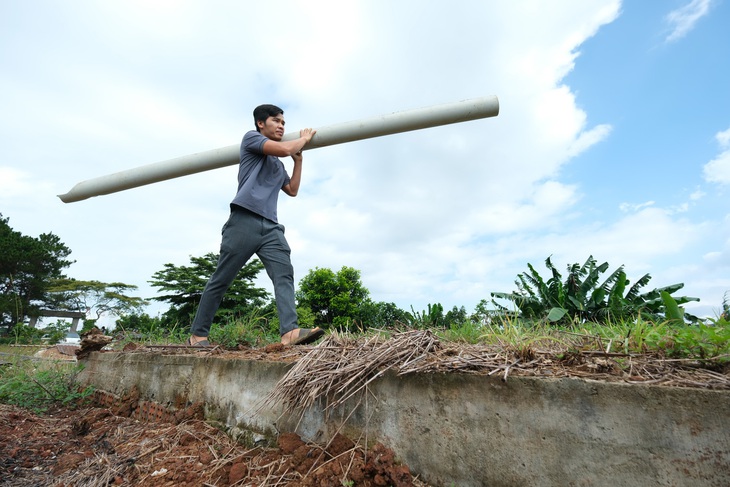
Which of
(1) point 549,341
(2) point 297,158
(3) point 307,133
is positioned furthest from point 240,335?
(1) point 549,341

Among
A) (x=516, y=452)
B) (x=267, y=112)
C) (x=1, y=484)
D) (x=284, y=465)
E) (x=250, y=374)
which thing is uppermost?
(x=267, y=112)

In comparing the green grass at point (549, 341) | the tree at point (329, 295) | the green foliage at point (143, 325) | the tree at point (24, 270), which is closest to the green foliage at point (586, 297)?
the green grass at point (549, 341)

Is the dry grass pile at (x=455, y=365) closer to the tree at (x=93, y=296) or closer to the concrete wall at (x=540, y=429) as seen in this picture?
the concrete wall at (x=540, y=429)

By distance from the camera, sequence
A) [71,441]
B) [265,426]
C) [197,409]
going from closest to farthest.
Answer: [265,426] → [197,409] → [71,441]

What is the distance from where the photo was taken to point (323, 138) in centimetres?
368

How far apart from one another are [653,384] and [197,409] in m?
2.65

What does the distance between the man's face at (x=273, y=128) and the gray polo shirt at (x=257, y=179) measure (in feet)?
0.49

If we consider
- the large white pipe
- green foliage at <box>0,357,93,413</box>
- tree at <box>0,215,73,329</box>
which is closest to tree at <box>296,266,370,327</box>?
green foliage at <box>0,357,93,413</box>

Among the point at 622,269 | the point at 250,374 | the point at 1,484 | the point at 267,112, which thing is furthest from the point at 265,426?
the point at 622,269

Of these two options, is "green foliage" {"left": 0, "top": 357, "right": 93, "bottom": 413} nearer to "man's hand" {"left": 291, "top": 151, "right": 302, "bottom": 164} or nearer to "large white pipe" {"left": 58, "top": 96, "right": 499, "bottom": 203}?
"large white pipe" {"left": 58, "top": 96, "right": 499, "bottom": 203}

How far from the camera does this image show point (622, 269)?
866 centimetres

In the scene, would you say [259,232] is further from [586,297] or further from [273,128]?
[586,297]

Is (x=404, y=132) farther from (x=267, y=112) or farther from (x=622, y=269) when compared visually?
(x=622, y=269)

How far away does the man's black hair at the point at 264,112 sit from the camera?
3.83 metres
